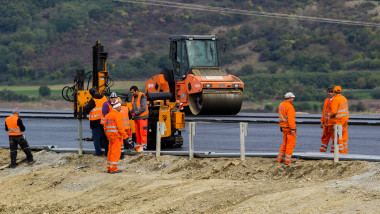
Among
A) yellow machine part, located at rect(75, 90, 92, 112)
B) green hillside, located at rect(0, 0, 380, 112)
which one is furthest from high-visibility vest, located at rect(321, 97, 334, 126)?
green hillside, located at rect(0, 0, 380, 112)

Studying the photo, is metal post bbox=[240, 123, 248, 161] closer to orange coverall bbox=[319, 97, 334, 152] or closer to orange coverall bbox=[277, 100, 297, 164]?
orange coverall bbox=[277, 100, 297, 164]

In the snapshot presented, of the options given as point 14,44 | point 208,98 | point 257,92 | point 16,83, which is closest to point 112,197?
point 208,98

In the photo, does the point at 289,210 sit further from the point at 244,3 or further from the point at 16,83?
the point at 244,3

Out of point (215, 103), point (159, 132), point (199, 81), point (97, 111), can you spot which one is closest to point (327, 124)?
point (159, 132)

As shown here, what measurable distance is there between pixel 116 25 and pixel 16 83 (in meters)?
21.5

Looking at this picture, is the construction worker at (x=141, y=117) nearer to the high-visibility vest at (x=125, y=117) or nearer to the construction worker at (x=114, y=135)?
the high-visibility vest at (x=125, y=117)

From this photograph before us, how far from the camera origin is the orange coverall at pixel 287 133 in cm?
1304

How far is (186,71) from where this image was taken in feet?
95.4

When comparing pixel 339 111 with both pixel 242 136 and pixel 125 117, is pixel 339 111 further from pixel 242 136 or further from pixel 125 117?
pixel 125 117

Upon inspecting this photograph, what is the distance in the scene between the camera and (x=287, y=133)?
43.8 ft

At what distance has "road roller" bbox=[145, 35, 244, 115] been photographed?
27.8m

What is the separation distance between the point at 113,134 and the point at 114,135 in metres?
0.04

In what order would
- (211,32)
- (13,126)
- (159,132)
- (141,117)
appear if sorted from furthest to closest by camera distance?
(211,32)
(13,126)
(141,117)
(159,132)

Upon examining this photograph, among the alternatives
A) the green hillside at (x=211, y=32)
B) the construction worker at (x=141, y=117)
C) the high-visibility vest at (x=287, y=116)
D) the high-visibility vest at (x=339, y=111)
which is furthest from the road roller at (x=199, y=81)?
the green hillside at (x=211, y=32)
